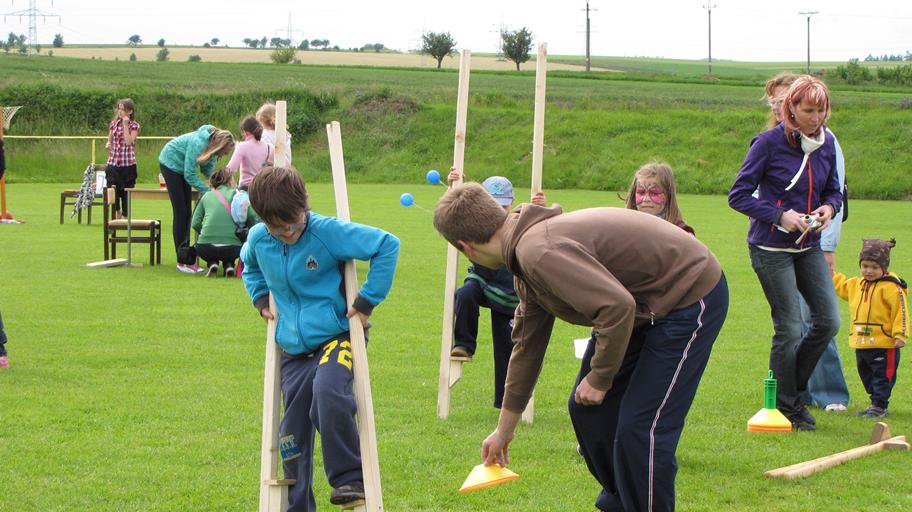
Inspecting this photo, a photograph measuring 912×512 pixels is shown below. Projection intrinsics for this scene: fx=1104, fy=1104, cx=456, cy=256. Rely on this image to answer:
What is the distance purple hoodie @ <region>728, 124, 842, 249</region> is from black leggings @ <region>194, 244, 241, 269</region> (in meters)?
9.66

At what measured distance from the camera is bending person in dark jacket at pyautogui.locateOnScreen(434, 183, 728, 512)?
4.23 metres

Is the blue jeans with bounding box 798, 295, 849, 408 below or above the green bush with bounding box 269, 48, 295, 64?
below

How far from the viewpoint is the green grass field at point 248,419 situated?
6.05 m

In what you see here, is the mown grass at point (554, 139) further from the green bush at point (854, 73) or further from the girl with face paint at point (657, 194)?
the girl with face paint at point (657, 194)

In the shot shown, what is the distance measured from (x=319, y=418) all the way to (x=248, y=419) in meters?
2.83

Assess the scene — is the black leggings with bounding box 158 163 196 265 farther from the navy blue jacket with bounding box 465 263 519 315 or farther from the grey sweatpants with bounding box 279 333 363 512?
the grey sweatpants with bounding box 279 333 363 512

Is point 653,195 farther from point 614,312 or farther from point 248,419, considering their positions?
point 248,419

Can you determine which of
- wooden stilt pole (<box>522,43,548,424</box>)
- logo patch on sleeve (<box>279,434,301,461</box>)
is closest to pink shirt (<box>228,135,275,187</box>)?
wooden stilt pole (<box>522,43,548,424</box>)

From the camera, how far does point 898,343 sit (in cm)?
805

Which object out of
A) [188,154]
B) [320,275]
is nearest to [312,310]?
[320,275]

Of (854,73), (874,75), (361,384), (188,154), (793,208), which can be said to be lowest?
(361,384)

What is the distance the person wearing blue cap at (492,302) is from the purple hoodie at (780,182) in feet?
5.34

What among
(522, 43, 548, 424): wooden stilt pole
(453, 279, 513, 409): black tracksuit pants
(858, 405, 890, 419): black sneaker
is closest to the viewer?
(522, 43, 548, 424): wooden stilt pole

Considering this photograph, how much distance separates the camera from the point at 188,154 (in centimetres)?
1562
